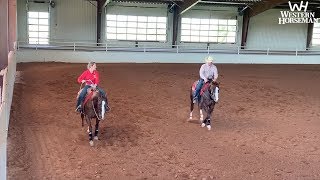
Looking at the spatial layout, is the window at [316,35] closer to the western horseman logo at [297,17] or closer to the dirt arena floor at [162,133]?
the western horseman logo at [297,17]

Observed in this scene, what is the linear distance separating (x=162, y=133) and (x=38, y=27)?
1655 cm

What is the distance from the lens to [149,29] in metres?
26.8

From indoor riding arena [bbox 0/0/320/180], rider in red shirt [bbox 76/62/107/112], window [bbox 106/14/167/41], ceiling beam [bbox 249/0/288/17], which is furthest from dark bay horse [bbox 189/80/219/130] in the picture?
window [bbox 106/14/167/41]

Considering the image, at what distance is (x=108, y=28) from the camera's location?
85.4 feet

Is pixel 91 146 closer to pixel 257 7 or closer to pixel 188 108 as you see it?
pixel 188 108

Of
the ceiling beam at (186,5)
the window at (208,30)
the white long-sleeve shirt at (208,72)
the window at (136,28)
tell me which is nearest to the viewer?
the white long-sleeve shirt at (208,72)

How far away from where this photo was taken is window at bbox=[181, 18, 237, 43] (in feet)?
90.6

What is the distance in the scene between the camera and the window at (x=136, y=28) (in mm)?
26125

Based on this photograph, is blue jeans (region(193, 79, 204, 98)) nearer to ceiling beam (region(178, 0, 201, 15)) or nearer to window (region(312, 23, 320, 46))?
ceiling beam (region(178, 0, 201, 15))

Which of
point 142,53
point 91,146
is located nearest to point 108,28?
point 142,53

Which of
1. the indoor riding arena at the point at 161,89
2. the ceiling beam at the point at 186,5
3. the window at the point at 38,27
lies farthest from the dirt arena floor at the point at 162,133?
the ceiling beam at the point at 186,5

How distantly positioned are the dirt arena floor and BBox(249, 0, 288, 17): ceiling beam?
8.92 metres

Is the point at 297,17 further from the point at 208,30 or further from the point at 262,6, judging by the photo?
the point at 208,30

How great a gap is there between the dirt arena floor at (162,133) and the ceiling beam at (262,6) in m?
8.92
